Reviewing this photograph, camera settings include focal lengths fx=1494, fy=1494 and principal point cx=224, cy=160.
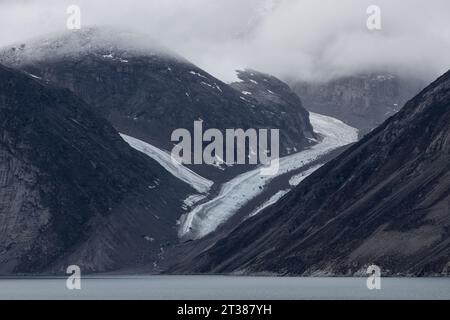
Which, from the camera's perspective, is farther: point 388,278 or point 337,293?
point 388,278
